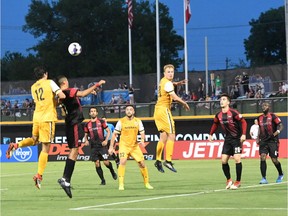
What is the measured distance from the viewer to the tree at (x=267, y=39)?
3809 inches

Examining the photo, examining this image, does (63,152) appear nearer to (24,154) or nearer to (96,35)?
(24,154)

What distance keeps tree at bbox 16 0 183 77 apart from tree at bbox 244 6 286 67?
11.8 metres

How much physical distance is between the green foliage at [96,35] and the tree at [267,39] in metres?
11.8

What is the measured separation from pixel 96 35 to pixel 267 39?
22.2 meters

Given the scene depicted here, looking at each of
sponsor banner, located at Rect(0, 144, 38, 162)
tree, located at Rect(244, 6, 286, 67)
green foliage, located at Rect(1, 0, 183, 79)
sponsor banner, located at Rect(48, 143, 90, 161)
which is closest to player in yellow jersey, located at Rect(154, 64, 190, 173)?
sponsor banner, located at Rect(48, 143, 90, 161)

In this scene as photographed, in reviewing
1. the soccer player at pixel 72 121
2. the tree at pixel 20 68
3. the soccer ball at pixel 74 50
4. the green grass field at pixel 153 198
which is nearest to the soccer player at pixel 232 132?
the green grass field at pixel 153 198

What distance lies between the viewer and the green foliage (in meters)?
88.6

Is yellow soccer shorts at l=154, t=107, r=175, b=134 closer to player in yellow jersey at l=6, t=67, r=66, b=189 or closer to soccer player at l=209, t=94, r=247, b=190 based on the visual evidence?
soccer player at l=209, t=94, r=247, b=190

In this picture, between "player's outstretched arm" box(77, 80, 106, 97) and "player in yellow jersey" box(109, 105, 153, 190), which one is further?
"player in yellow jersey" box(109, 105, 153, 190)

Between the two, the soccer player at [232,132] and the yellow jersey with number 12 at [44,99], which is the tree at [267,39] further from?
the yellow jersey with number 12 at [44,99]

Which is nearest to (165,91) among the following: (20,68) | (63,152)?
(63,152)

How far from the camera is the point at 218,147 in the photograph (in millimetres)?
40562

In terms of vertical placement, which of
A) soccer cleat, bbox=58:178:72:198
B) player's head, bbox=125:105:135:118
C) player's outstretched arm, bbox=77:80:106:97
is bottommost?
soccer cleat, bbox=58:178:72:198

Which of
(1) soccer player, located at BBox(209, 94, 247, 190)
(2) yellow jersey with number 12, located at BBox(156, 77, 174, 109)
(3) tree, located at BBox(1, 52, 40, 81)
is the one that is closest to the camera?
(1) soccer player, located at BBox(209, 94, 247, 190)
